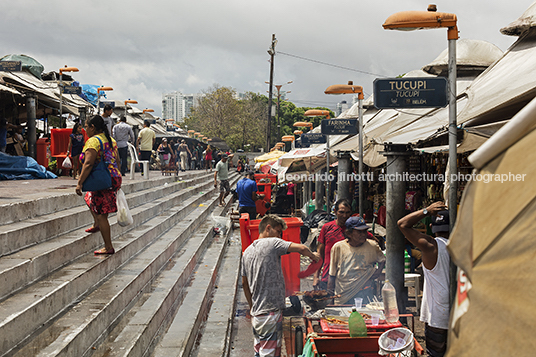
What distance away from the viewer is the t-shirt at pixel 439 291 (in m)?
3.88

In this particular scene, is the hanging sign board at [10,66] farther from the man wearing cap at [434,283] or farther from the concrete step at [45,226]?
the man wearing cap at [434,283]

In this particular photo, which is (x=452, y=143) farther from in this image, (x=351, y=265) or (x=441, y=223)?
(x=351, y=265)

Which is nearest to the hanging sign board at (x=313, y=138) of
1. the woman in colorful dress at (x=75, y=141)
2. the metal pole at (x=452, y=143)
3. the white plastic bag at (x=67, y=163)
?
the woman in colorful dress at (x=75, y=141)

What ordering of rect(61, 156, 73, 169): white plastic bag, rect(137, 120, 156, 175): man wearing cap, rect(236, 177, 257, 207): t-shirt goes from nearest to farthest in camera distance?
rect(61, 156, 73, 169): white plastic bag → rect(236, 177, 257, 207): t-shirt → rect(137, 120, 156, 175): man wearing cap

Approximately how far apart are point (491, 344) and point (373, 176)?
10876mm

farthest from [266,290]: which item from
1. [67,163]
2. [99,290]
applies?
[67,163]

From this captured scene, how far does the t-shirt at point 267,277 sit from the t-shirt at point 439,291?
4.24 feet

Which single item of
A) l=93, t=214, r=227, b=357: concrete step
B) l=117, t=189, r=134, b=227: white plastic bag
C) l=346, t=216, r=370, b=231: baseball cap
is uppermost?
l=117, t=189, r=134, b=227: white plastic bag

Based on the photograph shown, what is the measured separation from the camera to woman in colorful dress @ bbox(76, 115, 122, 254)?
18.6 feet

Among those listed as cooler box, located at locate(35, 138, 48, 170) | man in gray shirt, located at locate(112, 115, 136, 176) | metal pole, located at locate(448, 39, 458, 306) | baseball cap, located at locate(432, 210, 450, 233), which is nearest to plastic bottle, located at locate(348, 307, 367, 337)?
baseball cap, located at locate(432, 210, 450, 233)

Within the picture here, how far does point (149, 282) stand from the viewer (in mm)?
6195

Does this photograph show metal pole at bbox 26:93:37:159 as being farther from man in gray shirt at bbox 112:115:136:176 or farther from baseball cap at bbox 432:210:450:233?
baseball cap at bbox 432:210:450:233

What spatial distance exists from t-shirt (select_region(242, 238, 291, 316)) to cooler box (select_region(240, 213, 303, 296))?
2016 millimetres

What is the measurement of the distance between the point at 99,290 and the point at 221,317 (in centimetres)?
172
